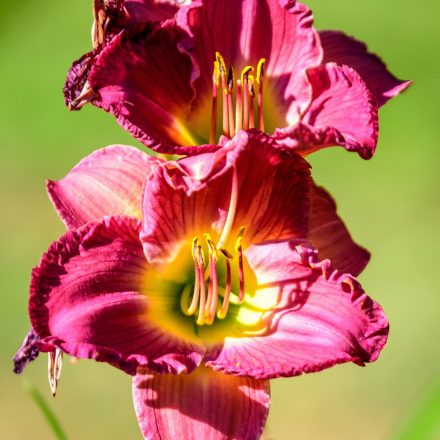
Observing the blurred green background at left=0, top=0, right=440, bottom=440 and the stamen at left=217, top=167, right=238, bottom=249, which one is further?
the blurred green background at left=0, top=0, right=440, bottom=440

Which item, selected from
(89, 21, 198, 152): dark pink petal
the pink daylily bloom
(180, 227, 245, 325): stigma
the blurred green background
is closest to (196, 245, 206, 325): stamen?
(180, 227, 245, 325): stigma

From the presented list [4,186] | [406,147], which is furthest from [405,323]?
[4,186]

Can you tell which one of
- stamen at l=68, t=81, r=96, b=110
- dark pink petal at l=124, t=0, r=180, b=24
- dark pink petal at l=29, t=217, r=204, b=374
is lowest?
dark pink petal at l=29, t=217, r=204, b=374

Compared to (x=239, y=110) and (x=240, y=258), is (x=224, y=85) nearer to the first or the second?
(x=239, y=110)

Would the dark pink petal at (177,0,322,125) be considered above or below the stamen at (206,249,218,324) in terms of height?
above

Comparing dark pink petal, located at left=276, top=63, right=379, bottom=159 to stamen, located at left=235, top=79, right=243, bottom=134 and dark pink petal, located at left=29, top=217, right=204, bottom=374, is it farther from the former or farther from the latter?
dark pink petal, located at left=29, top=217, right=204, bottom=374

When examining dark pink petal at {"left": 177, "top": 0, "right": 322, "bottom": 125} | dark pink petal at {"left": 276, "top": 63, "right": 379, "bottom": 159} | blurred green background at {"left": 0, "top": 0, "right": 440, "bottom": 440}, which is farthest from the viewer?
blurred green background at {"left": 0, "top": 0, "right": 440, "bottom": 440}

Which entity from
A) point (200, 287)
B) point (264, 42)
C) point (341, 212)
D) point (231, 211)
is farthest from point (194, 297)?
point (341, 212)
